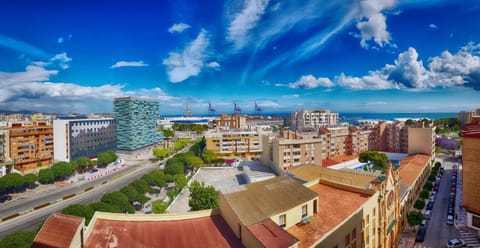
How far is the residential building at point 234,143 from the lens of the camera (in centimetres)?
5494

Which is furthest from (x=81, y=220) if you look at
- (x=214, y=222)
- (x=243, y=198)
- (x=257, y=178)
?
(x=257, y=178)

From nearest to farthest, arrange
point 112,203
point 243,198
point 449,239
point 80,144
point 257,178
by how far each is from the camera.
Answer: point 243,198, point 449,239, point 112,203, point 257,178, point 80,144

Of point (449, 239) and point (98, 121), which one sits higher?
point (98, 121)

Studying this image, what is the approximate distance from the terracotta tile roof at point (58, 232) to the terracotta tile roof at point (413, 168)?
30999mm

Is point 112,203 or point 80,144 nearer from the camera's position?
point 112,203

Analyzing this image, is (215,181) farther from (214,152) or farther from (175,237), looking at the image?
(175,237)

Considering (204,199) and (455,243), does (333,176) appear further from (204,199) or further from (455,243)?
(204,199)

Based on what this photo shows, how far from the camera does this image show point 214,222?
11500mm

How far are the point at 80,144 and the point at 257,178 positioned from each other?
1863 inches

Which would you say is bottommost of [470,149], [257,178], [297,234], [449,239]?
[449,239]

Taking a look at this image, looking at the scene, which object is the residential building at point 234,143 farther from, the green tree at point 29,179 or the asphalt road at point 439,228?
the asphalt road at point 439,228

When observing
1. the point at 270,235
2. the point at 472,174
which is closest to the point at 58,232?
the point at 270,235

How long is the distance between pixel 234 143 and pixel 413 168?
3367 centimetres

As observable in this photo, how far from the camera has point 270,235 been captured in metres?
8.59
